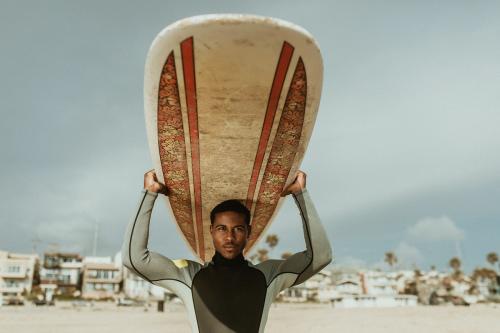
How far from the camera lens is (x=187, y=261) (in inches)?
93.2

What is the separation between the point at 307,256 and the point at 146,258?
915 millimetres

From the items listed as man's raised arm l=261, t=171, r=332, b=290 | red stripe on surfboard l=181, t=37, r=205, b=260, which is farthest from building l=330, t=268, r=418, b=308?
man's raised arm l=261, t=171, r=332, b=290

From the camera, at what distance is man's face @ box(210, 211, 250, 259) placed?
219 centimetres

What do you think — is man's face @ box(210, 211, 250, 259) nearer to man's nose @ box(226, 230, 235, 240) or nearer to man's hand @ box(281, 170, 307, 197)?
man's nose @ box(226, 230, 235, 240)

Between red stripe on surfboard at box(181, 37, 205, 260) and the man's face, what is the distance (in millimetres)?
671

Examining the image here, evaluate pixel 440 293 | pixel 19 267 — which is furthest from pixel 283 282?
pixel 19 267

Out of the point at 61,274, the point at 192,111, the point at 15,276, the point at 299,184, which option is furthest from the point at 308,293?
the point at 192,111

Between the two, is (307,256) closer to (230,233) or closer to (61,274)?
(230,233)

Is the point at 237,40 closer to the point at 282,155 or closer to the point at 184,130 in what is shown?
the point at 184,130

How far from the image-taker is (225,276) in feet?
7.20

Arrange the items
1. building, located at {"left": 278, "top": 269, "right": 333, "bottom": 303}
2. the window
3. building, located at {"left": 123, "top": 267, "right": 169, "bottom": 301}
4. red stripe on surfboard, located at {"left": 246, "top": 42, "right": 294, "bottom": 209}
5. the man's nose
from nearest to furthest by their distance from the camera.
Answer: red stripe on surfboard, located at {"left": 246, "top": 42, "right": 294, "bottom": 209} < the man's nose < the window < building, located at {"left": 123, "top": 267, "right": 169, "bottom": 301} < building, located at {"left": 278, "top": 269, "right": 333, "bottom": 303}

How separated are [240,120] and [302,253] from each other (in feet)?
2.99

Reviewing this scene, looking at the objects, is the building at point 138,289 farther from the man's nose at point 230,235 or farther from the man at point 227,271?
the man's nose at point 230,235

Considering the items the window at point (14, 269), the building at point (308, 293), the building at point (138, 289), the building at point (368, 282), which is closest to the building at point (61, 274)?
the window at point (14, 269)
